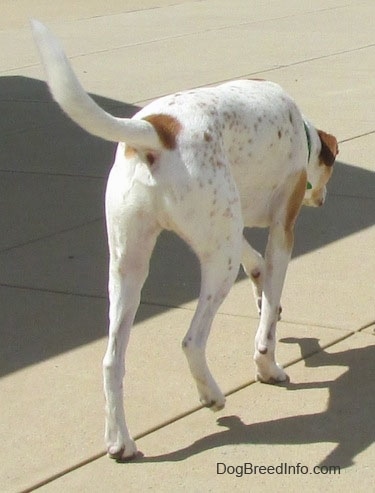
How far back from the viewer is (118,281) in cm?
463

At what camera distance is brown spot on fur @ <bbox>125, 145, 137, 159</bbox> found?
14.8 ft

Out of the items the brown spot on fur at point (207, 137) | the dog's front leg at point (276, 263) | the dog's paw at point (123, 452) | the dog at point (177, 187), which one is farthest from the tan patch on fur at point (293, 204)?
the dog's paw at point (123, 452)

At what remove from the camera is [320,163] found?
5.72 m

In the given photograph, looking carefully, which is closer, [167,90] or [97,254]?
[97,254]

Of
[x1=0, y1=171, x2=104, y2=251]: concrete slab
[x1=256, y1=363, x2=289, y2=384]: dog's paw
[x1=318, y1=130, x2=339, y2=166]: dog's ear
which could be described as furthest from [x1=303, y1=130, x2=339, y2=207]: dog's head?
[x1=0, y1=171, x2=104, y2=251]: concrete slab

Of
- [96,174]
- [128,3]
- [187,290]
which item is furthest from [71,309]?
[128,3]

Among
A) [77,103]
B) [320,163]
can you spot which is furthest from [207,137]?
[320,163]

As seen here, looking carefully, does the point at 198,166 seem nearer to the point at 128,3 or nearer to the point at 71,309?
the point at 71,309

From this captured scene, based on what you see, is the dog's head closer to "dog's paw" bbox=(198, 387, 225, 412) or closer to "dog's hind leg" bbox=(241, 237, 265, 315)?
"dog's hind leg" bbox=(241, 237, 265, 315)

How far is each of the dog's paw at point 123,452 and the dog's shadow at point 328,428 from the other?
0.04 m

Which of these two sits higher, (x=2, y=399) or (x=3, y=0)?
(x=2, y=399)

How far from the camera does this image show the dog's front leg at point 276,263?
5.13m

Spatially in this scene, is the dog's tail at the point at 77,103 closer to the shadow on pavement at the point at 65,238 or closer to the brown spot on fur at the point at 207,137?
the brown spot on fur at the point at 207,137

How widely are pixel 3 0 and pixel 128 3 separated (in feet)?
7.68
